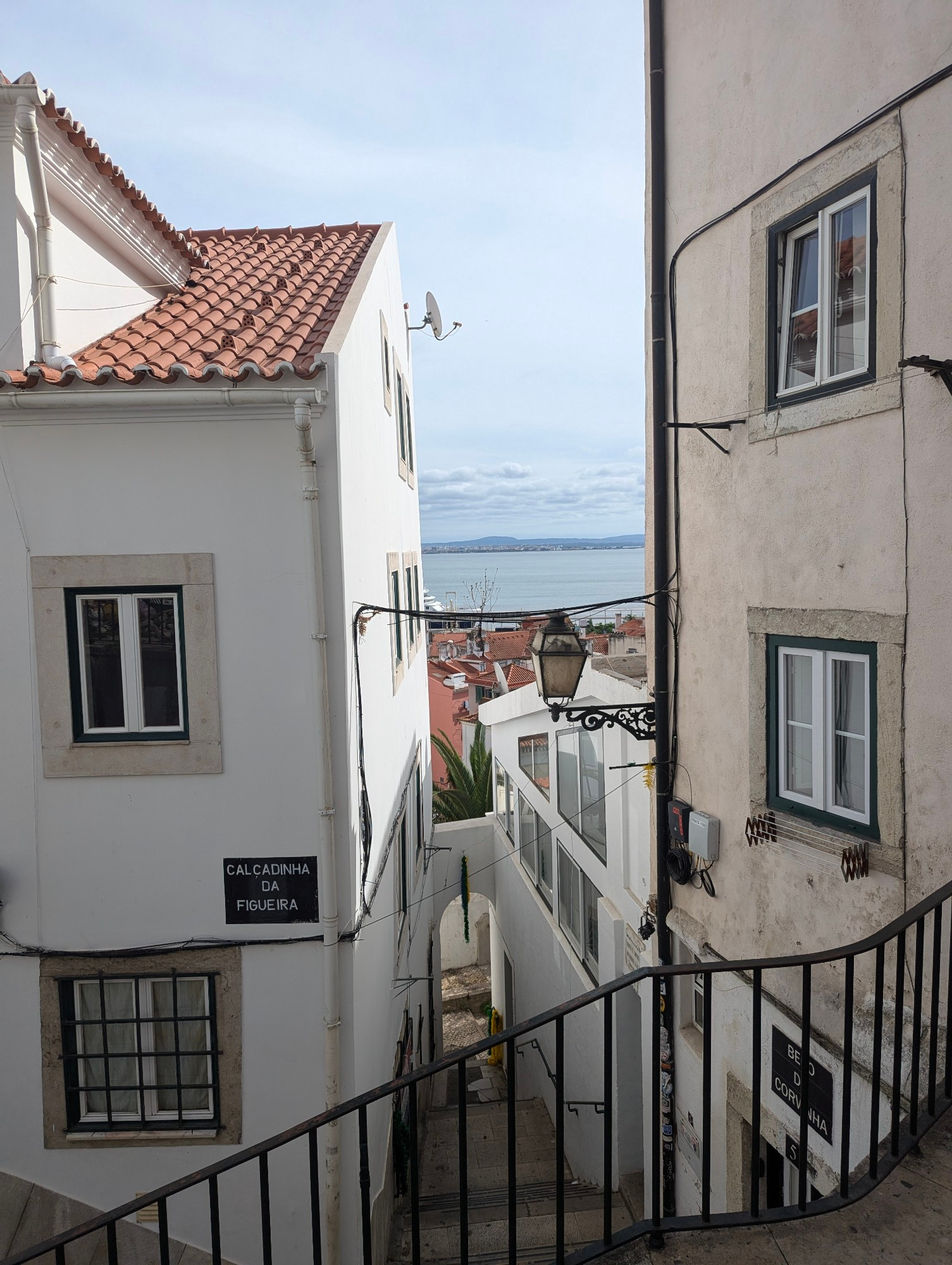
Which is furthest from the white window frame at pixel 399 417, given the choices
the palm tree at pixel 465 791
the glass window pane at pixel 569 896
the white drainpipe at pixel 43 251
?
the palm tree at pixel 465 791

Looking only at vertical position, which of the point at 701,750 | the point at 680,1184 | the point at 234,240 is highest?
the point at 234,240

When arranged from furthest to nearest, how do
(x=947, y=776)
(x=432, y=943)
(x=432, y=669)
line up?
1. (x=432, y=669)
2. (x=432, y=943)
3. (x=947, y=776)

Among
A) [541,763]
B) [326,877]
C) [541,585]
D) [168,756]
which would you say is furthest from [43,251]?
[541,585]

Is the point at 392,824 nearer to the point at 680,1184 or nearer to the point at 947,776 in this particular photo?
the point at 680,1184

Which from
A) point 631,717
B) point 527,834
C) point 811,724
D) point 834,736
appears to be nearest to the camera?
point 834,736

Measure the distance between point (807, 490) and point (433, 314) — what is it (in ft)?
28.3

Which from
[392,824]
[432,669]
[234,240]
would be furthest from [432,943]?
[432,669]

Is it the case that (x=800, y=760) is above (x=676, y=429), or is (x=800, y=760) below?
below

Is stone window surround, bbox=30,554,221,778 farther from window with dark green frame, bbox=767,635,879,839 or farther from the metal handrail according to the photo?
the metal handrail

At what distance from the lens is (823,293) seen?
495 cm

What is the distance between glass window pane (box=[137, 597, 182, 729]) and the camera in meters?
6.32

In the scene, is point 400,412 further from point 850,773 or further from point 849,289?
point 850,773

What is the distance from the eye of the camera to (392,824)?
30.6 feet

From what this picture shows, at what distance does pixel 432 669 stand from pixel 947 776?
34260 mm
